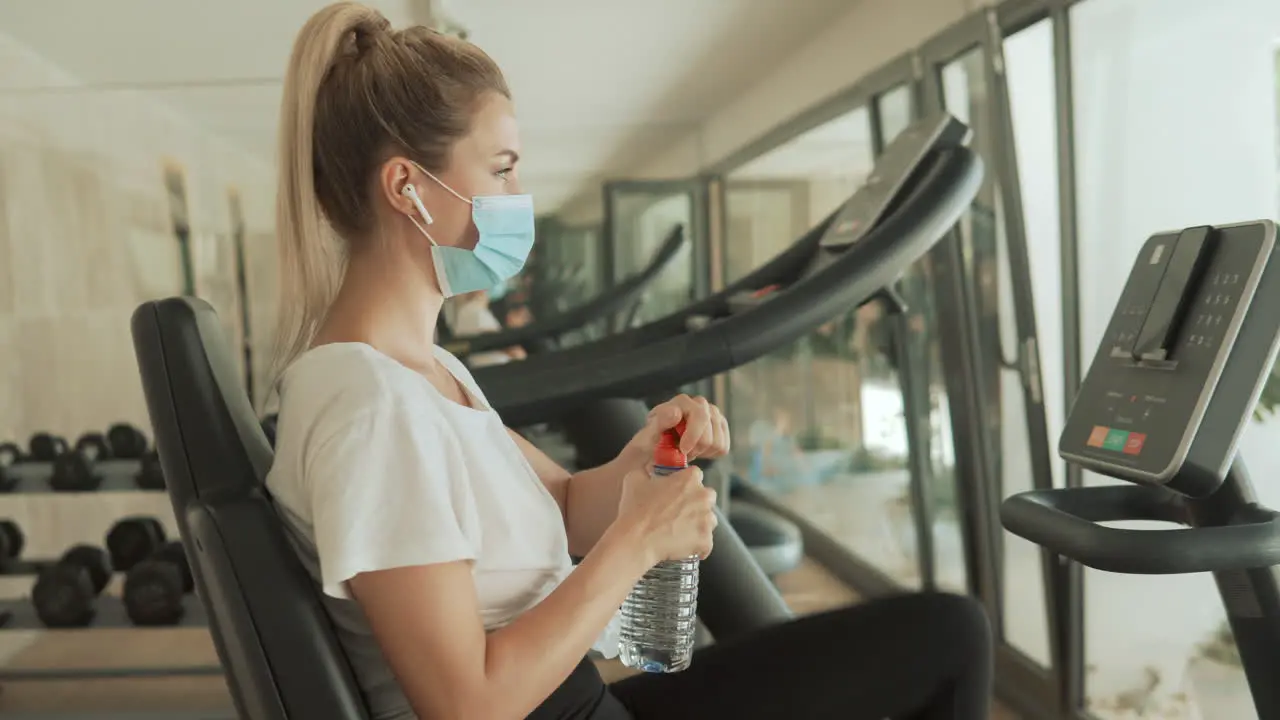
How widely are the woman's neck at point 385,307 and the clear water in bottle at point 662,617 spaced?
1.27 ft

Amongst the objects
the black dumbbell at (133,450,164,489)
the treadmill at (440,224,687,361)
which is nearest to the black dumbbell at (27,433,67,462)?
the black dumbbell at (133,450,164,489)

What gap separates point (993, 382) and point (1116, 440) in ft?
5.99

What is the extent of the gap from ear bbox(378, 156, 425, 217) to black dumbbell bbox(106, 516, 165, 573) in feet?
7.68

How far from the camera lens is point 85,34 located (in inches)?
145

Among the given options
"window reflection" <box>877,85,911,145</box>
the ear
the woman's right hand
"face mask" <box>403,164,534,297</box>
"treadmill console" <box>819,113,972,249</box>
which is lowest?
the woman's right hand

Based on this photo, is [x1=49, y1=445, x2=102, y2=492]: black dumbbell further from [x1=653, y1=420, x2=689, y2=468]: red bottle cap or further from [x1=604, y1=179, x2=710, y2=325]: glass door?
[x1=653, y1=420, x2=689, y2=468]: red bottle cap

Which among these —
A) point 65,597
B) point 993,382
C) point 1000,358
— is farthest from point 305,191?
point 993,382

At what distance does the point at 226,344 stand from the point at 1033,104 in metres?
2.12

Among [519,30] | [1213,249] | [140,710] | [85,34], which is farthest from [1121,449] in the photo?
[85,34]

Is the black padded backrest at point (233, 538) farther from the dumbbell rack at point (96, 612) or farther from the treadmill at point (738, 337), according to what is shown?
the dumbbell rack at point (96, 612)

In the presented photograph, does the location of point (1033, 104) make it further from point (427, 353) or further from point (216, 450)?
point (216, 450)

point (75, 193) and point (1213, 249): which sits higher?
point (75, 193)

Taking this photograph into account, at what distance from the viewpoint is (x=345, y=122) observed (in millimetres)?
1044

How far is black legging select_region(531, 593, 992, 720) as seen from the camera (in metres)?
1.12
